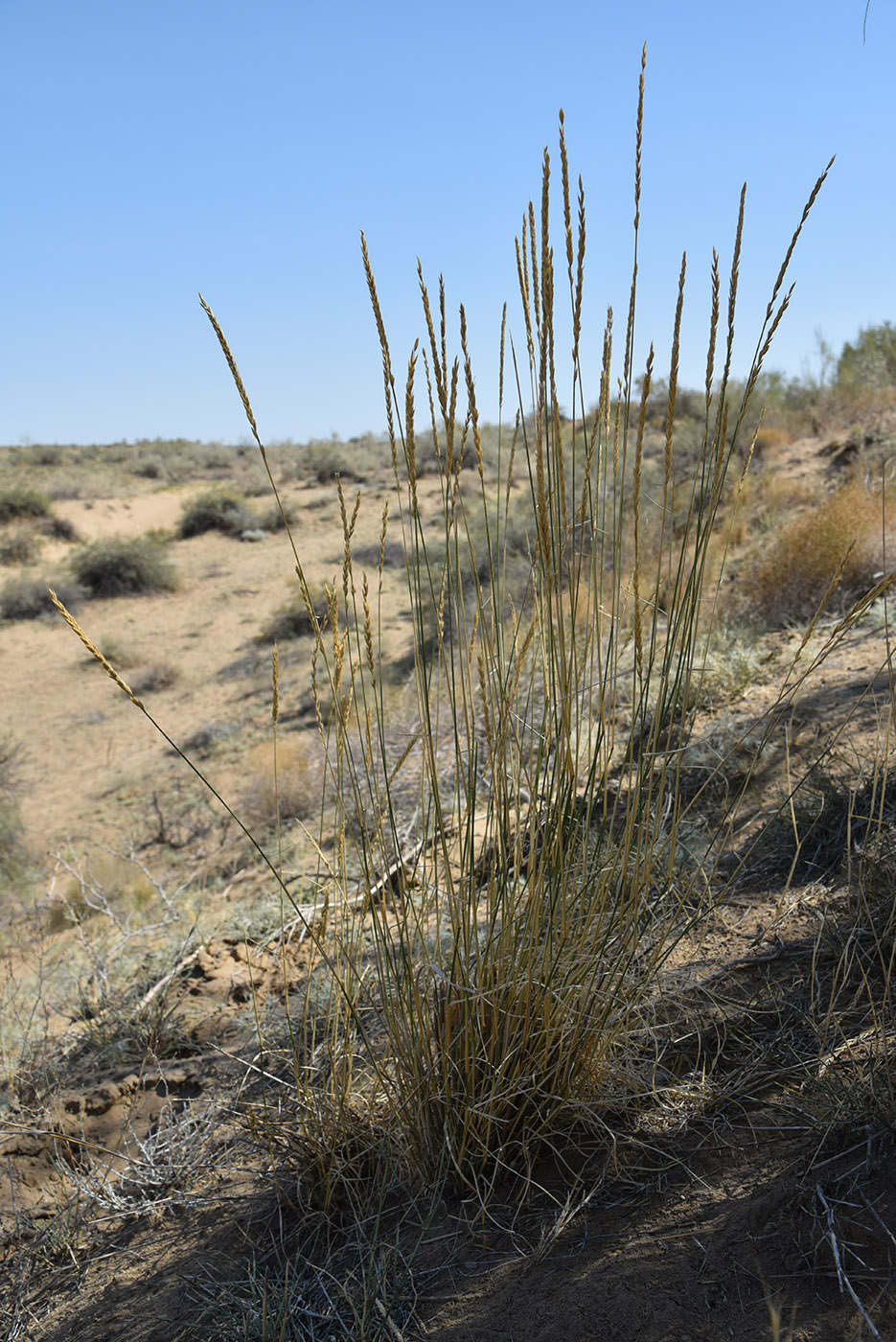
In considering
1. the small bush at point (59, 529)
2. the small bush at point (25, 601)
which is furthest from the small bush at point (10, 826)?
the small bush at point (59, 529)

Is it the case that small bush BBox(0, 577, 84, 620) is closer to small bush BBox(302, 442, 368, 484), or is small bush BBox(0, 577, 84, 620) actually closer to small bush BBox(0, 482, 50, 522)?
small bush BBox(0, 482, 50, 522)

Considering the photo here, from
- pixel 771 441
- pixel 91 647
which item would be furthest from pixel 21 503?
pixel 91 647

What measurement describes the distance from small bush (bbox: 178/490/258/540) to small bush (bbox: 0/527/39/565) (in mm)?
3502

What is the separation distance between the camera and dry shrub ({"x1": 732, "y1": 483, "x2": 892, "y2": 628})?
223 inches

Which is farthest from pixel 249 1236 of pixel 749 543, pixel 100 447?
pixel 100 447

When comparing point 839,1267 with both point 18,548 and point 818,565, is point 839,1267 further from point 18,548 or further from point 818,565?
point 18,548

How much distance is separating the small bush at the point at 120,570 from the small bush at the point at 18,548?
207 centimetres

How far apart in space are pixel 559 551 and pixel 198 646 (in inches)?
519

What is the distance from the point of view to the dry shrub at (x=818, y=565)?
18.6ft

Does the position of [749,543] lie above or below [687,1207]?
above

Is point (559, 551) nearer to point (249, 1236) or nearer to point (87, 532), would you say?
point (249, 1236)

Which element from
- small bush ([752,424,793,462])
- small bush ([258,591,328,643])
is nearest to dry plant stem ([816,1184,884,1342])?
small bush ([752,424,793,462])

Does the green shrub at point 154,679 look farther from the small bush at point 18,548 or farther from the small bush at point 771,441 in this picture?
the small bush at point 771,441

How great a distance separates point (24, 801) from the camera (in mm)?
9641
